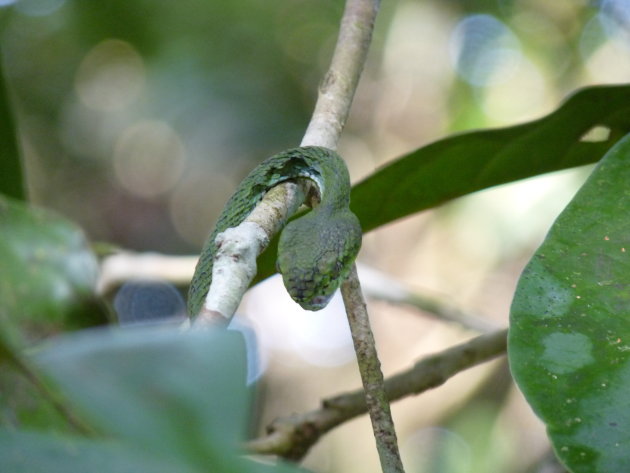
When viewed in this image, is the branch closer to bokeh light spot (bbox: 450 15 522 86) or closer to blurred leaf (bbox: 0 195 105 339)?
blurred leaf (bbox: 0 195 105 339)

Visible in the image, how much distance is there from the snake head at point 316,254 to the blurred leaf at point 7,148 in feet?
2.96

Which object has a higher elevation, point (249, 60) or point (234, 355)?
point (249, 60)

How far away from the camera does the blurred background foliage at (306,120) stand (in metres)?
3.90

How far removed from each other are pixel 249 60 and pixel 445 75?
155cm

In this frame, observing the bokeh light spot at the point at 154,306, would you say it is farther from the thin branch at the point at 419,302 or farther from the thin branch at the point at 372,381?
the thin branch at the point at 372,381

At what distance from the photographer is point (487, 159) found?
5.96ft

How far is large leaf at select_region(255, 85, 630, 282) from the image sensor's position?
68.2 inches

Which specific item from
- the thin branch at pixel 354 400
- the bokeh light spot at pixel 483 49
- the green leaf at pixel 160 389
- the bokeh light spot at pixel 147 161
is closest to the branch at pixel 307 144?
the green leaf at pixel 160 389

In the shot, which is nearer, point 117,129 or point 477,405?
point 477,405

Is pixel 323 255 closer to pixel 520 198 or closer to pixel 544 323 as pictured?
pixel 544 323

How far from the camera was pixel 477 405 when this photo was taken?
3.53 meters

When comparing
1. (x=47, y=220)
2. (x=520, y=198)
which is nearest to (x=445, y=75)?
(x=520, y=198)

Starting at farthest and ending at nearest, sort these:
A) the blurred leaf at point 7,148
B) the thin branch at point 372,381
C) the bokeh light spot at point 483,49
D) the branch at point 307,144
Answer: the bokeh light spot at point 483,49 < the blurred leaf at point 7,148 < the thin branch at point 372,381 < the branch at point 307,144

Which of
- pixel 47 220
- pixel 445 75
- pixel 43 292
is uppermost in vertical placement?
pixel 445 75
